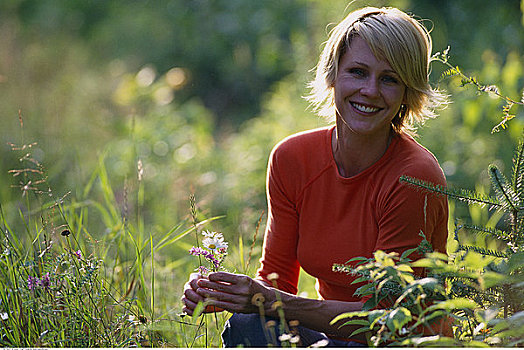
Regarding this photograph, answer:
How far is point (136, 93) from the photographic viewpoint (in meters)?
5.91

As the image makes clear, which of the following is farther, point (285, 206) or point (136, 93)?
point (136, 93)

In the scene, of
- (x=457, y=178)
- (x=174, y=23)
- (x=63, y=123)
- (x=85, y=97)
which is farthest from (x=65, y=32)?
(x=457, y=178)

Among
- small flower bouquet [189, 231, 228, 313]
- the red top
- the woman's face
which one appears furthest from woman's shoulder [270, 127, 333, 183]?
small flower bouquet [189, 231, 228, 313]

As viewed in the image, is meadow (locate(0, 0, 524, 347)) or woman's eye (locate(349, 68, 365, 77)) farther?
woman's eye (locate(349, 68, 365, 77))

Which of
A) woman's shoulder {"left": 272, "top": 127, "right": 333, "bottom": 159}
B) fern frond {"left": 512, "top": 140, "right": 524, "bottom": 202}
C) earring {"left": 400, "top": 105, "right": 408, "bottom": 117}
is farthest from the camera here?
woman's shoulder {"left": 272, "top": 127, "right": 333, "bottom": 159}

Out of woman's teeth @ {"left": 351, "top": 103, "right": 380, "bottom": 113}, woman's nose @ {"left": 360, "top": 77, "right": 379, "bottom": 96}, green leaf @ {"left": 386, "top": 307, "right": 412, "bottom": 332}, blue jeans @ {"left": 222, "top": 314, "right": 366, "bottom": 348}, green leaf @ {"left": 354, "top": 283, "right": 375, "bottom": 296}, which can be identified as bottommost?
blue jeans @ {"left": 222, "top": 314, "right": 366, "bottom": 348}

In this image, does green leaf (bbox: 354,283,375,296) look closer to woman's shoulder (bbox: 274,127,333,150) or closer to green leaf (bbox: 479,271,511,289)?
green leaf (bbox: 479,271,511,289)

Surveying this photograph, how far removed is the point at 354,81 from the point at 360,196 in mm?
381

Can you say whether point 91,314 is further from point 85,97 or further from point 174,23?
point 174,23

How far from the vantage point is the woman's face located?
7.21ft

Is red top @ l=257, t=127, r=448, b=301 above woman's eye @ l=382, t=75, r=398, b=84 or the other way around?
the other way around

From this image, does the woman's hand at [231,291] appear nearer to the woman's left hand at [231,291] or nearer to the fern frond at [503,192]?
the woman's left hand at [231,291]

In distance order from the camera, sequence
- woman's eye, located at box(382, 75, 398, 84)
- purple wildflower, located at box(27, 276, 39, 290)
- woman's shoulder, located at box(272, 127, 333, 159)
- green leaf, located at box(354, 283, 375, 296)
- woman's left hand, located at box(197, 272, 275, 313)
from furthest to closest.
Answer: woman's shoulder, located at box(272, 127, 333, 159) < woman's eye, located at box(382, 75, 398, 84) < purple wildflower, located at box(27, 276, 39, 290) < woman's left hand, located at box(197, 272, 275, 313) < green leaf, located at box(354, 283, 375, 296)

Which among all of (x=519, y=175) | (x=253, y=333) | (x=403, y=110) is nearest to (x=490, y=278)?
(x=519, y=175)
